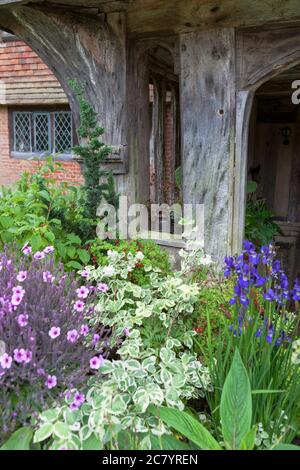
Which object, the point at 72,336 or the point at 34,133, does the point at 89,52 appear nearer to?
the point at 72,336

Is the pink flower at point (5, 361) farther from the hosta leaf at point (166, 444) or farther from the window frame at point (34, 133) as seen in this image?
the window frame at point (34, 133)

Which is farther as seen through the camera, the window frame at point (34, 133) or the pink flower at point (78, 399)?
the window frame at point (34, 133)

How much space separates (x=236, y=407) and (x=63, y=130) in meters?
7.61

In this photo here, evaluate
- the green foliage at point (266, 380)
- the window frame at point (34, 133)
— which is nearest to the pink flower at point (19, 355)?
the green foliage at point (266, 380)

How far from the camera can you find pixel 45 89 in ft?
25.9

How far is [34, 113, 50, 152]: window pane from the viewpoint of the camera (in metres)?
8.59

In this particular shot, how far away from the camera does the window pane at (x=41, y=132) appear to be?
8.59m

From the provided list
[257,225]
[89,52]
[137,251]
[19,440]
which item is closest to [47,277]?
[19,440]

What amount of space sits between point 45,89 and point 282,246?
514 centimetres

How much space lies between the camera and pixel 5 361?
1760 mm

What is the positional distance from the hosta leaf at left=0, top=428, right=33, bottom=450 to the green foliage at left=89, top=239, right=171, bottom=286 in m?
1.41

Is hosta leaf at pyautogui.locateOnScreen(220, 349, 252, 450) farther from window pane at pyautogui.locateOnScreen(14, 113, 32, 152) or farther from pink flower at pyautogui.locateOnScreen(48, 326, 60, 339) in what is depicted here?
window pane at pyautogui.locateOnScreen(14, 113, 32, 152)

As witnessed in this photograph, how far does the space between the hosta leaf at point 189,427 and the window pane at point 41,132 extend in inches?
303
